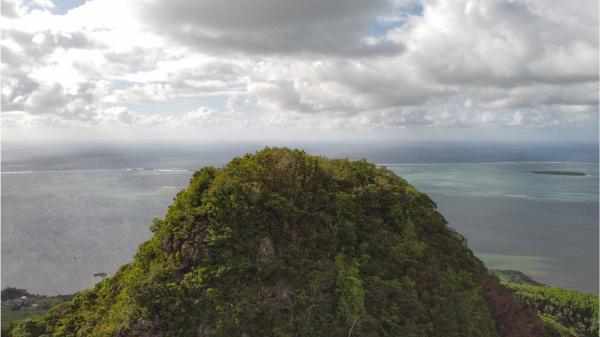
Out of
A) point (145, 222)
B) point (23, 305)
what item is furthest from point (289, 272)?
point (145, 222)

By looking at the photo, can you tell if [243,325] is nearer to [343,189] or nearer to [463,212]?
[343,189]

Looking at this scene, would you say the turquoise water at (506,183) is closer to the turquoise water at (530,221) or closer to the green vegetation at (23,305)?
the turquoise water at (530,221)

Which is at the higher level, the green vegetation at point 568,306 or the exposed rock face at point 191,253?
the exposed rock face at point 191,253

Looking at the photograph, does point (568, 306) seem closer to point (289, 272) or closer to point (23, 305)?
point (289, 272)

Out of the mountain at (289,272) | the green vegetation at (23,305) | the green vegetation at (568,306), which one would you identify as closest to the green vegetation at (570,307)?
the green vegetation at (568,306)

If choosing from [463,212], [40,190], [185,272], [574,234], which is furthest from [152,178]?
[185,272]
